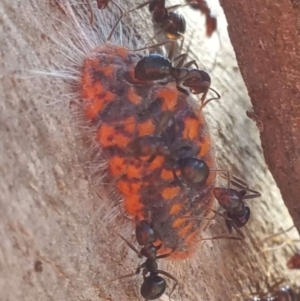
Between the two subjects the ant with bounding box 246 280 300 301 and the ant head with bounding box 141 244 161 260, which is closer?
the ant head with bounding box 141 244 161 260

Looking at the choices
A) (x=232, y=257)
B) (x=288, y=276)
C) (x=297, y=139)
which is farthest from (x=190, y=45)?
(x=288, y=276)

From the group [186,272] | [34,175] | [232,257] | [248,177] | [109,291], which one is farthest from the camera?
[248,177]

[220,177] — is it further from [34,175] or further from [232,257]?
[34,175]

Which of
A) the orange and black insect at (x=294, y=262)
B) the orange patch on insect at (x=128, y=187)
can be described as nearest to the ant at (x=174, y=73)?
the orange patch on insect at (x=128, y=187)

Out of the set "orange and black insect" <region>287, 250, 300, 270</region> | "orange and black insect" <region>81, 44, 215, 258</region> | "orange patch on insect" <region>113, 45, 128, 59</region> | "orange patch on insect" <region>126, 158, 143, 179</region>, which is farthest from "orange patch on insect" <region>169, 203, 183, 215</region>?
"orange and black insect" <region>287, 250, 300, 270</region>

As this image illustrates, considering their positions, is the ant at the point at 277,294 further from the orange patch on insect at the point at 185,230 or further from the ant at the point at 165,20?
the ant at the point at 165,20

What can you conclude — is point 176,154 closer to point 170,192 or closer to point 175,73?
point 170,192

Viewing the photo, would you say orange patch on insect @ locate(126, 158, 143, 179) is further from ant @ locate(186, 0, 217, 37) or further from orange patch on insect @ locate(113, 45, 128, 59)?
ant @ locate(186, 0, 217, 37)
